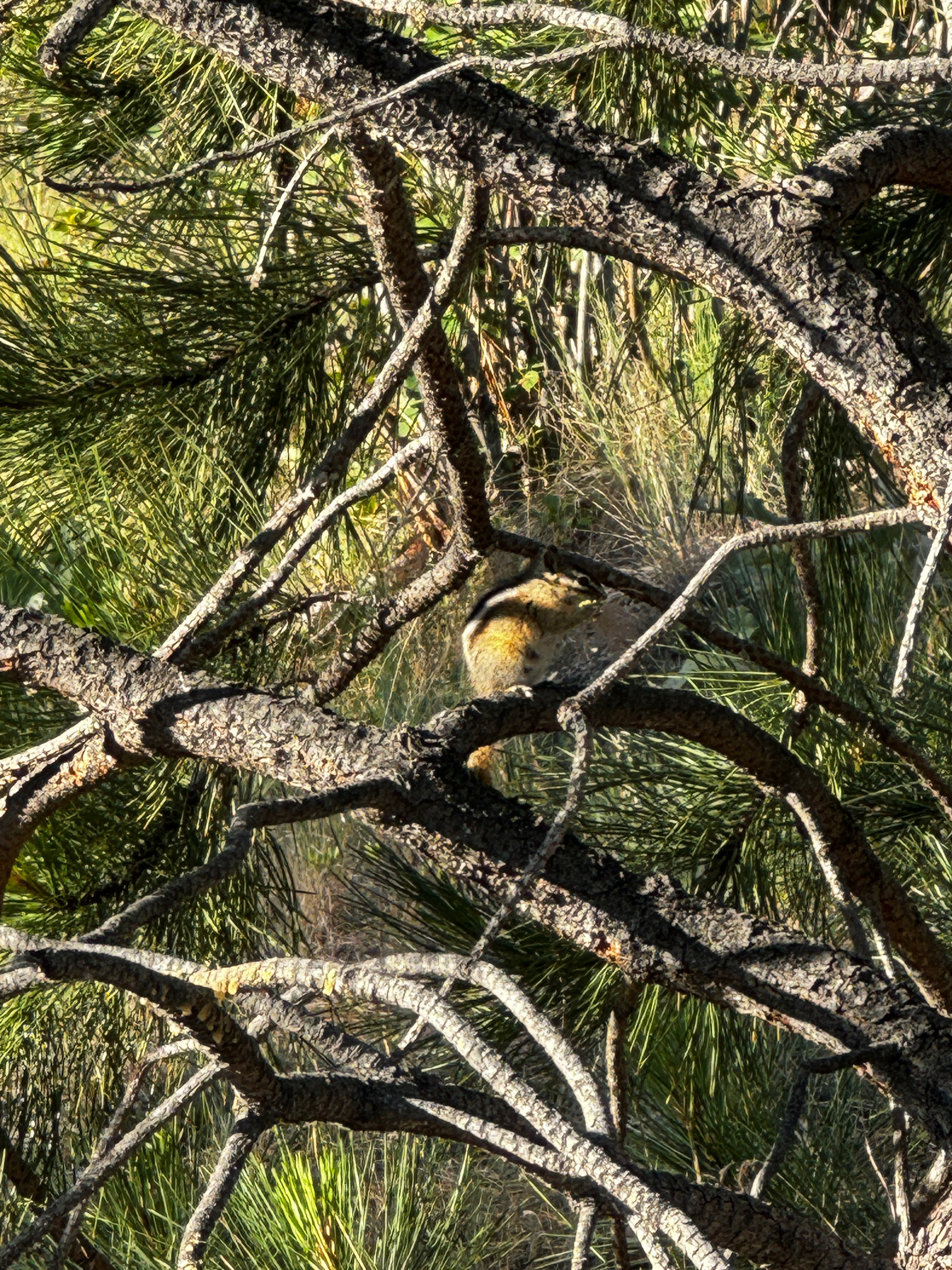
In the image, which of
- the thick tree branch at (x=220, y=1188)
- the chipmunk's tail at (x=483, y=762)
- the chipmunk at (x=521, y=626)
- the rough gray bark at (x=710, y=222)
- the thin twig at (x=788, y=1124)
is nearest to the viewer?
the thick tree branch at (x=220, y=1188)

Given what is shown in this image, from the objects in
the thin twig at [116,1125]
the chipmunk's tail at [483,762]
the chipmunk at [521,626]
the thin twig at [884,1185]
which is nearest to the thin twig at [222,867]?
Result: the thin twig at [116,1125]

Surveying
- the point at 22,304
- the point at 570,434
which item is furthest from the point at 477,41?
the point at 570,434

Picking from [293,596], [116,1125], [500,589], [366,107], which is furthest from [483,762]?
[366,107]

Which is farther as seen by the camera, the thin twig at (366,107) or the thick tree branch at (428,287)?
the thick tree branch at (428,287)

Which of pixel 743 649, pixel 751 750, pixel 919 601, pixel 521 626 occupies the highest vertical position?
pixel 521 626

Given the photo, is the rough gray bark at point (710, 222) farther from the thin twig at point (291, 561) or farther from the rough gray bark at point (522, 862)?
the rough gray bark at point (522, 862)

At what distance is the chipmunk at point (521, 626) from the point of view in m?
2.05

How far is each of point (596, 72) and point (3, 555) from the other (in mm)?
910

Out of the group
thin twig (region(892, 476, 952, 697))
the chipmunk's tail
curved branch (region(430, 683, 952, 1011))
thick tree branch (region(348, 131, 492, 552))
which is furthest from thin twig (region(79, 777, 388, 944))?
the chipmunk's tail

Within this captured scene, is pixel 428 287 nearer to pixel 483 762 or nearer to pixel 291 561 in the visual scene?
pixel 291 561

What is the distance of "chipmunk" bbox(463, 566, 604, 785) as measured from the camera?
2.05 meters

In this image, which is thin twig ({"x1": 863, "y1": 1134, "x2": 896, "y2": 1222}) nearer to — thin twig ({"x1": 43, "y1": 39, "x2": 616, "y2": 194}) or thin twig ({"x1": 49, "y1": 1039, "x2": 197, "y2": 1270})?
thin twig ({"x1": 49, "y1": 1039, "x2": 197, "y2": 1270})

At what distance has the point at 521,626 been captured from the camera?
2.07 meters

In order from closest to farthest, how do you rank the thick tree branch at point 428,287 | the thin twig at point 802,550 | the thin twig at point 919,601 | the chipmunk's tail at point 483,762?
the thin twig at point 919,601, the thick tree branch at point 428,287, the thin twig at point 802,550, the chipmunk's tail at point 483,762
